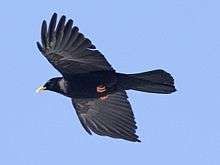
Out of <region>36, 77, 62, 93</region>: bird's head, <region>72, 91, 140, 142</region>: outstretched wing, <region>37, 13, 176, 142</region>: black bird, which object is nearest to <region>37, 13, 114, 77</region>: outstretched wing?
<region>37, 13, 176, 142</region>: black bird

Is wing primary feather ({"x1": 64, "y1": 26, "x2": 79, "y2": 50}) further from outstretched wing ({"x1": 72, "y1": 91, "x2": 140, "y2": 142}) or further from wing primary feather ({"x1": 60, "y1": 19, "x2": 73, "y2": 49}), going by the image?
outstretched wing ({"x1": 72, "y1": 91, "x2": 140, "y2": 142})

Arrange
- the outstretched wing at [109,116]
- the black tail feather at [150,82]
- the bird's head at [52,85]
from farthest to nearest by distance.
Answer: the outstretched wing at [109,116]
the bird's head at [52,85]
the black tail feather at [150,82]

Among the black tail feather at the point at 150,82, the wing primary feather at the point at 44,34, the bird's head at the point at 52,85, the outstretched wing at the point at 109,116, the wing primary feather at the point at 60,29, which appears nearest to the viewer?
the wing primary feather at the point at 60,29

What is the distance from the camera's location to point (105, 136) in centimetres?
2238

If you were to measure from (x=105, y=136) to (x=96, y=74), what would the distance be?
1.55m

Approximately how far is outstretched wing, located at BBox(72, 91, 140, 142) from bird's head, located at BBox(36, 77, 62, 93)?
1136mm

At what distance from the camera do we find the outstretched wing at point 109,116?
22448 millimetres

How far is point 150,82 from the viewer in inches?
846

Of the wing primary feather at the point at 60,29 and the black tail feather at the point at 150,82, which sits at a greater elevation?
the wing primary feather at the point at 60,29

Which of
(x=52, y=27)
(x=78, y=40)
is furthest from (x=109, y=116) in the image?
(x=52, y=27)

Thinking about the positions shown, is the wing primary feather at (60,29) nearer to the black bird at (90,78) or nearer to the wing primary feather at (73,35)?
the black bird at (90,78)

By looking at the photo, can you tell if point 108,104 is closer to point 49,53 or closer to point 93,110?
point 93,110

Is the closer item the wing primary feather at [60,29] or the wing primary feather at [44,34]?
the wing primary feather at [60,29]

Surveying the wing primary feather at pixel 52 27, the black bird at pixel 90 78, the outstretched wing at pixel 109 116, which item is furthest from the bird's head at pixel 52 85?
the wing primary feather at pixel 52 27
